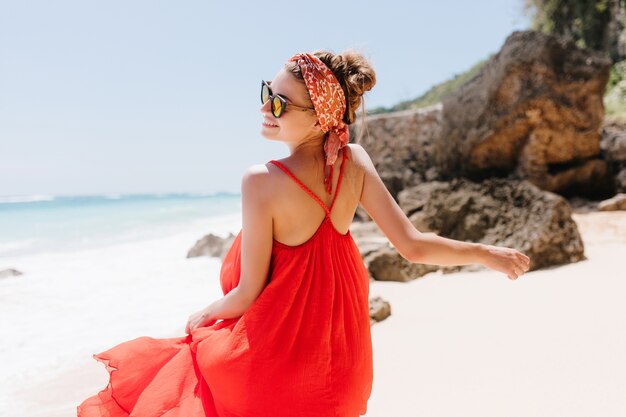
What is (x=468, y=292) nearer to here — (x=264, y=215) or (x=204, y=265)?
(x=264, y=215)

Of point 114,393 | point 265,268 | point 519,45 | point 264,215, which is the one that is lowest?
point 114,393

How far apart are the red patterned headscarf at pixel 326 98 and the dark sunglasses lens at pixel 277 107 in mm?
117

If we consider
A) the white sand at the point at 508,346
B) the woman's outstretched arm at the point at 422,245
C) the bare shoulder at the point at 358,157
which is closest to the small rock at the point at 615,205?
the white sand at the point at 508,346

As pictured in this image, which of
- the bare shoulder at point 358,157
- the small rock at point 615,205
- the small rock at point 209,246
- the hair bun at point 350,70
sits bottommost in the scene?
the small rock at point 209,246

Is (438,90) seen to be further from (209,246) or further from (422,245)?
(422,245)

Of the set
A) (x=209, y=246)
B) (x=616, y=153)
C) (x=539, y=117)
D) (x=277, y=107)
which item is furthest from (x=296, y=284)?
(x=616, y=153)

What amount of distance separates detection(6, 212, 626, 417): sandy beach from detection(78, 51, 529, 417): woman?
2.86ft

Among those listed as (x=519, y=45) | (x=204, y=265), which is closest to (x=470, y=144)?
(x=519, y=45)

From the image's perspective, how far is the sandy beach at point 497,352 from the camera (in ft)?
7.27

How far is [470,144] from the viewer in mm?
7883

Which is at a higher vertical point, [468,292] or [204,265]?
[468,292]

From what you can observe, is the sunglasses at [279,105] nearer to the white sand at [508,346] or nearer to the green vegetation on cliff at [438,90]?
the white sand at [508,346]

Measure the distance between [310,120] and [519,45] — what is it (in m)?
7.26

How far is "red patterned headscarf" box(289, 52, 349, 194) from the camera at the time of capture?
63.1 inches
